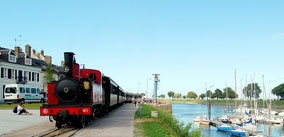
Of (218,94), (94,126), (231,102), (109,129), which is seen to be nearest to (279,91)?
(231,102)

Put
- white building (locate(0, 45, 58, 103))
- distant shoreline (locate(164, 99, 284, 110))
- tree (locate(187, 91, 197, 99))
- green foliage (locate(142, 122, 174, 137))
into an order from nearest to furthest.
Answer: green foliage (locate(142, 122, 174, 137)) < white building (locate(0, 45, 58, 103)) < distant shoreline (locate(164, 99, 284, 110)) < tree (locate(187, 91, 197, 99))

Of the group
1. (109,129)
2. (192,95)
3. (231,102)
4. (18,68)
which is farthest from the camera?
(192,95)

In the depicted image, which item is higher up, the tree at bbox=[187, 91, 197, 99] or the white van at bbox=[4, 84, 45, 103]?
the white van at bbox=[4, 84, 45, 103]

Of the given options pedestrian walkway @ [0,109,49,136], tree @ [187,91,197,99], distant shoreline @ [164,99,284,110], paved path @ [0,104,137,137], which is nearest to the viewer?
paved path @ [0,104,137,137]

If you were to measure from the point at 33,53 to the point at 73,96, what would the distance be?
203 feet

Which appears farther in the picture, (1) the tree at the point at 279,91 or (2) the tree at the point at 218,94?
(2) the tree at the point at 218,94

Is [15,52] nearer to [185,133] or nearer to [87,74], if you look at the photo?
[87,74]

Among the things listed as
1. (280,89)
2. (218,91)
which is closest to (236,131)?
(280,89)

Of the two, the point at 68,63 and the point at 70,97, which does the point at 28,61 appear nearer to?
the point at 68,63

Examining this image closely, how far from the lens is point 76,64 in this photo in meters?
16.9

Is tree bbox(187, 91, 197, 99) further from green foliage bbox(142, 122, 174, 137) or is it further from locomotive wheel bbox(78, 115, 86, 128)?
locomotive wheel bbox(78, 115, 86, 128)

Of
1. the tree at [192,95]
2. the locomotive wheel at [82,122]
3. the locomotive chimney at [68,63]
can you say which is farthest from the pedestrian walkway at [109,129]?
the tree at [192,95]

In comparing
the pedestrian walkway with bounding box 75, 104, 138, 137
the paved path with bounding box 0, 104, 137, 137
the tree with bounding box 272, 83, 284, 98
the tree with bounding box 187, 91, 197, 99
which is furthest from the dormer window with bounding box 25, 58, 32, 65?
the tree with bounding box 187, 91, 197, 99

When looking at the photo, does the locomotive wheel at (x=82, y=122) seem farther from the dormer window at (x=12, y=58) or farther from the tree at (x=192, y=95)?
the tree at (x=192, y=95)
